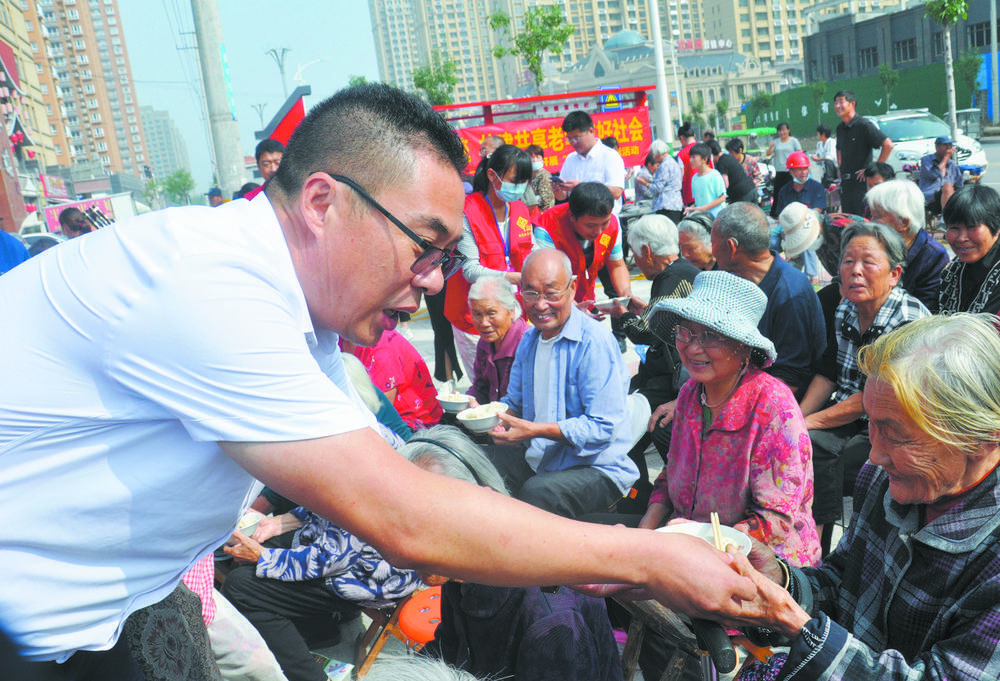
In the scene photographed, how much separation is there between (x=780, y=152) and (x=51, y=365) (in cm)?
1452

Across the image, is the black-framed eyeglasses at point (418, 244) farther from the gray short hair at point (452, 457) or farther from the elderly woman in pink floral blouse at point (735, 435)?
the elderly woman in pink floral blouse at point (735, 435)

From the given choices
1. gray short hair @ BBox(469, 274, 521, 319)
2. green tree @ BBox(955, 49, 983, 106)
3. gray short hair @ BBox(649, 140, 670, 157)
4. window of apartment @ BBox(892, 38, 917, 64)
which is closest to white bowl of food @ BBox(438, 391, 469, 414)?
gray short hair @ BBox(469, 274, 521, 319)

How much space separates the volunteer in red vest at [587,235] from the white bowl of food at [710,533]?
10.7 ft

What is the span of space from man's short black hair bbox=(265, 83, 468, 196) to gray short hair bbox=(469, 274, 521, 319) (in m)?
2.71

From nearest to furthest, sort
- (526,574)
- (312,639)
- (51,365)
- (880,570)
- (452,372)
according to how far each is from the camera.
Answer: (51,365), (526,574), (880,570), (312,639), (452,372)

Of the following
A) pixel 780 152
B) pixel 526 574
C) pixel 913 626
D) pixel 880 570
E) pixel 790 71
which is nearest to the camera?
pixel 526 574

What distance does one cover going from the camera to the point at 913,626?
175 centimetres

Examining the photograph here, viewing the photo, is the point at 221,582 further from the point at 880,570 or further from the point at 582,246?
the point at 582,246

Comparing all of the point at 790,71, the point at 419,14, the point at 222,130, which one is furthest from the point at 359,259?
the point at 419,14

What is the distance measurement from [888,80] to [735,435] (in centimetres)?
5316

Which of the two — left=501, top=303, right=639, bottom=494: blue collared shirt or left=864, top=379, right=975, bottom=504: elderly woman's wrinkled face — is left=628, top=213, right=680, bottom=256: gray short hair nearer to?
left=501, top=303, right=639, bottom=494: blue collared shirt

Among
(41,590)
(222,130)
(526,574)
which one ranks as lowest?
(526,574)

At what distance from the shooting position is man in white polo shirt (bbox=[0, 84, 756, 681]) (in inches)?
43.3

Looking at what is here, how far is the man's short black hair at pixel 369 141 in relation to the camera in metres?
1.34
